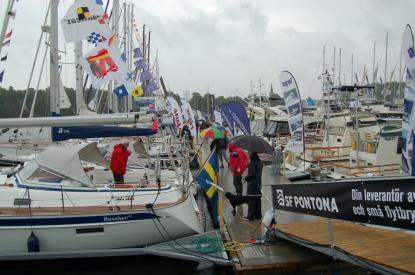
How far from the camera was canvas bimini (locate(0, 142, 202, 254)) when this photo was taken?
8.00m

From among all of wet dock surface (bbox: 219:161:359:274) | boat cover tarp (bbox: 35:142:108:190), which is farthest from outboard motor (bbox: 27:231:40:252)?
wet dock surface (bbox: 219:161:359:274)

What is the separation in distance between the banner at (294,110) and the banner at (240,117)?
2.29m

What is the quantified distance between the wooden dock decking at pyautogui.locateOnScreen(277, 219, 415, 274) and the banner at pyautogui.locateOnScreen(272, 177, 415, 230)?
1.73 feet

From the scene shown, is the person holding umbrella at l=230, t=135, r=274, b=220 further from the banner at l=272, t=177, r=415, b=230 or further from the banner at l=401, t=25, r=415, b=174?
the banner at l=401, t=25, r=415, b=174

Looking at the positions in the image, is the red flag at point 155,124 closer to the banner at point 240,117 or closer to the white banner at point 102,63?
the white banner at point 102,63

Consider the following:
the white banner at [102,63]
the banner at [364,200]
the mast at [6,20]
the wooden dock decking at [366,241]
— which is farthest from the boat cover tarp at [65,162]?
the banner at [364,200]

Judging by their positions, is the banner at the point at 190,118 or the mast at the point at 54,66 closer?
the mast at the point at 54,66

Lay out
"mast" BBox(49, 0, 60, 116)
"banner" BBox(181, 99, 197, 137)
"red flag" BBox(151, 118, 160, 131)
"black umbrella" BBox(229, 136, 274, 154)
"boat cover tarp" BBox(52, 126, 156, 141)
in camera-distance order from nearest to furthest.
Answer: "boat cover tarp" BBox(52, 126, 156, 141)
"red flag" BBox(151, 118, 160, 131)
"black umbrella" BBox(229, 136, 274, 154)
"mast" BBox(49, 0, 60, 116)
"banner" BBox(181, 99, 197, 137)

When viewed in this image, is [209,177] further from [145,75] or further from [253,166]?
[145,75]

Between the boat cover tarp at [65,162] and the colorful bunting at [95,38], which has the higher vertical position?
the colorful bunting at [95,38]

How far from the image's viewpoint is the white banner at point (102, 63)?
39.2 ft

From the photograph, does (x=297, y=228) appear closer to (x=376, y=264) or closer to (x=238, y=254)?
(x=238, y=254)

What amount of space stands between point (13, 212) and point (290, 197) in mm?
5385

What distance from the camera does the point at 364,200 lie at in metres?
5.82
